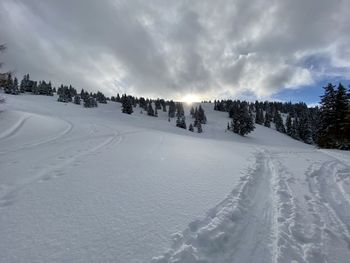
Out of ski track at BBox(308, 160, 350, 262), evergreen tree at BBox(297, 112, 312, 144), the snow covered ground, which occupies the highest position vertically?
evergreen tree at BBox(297, 112, 312, 144)

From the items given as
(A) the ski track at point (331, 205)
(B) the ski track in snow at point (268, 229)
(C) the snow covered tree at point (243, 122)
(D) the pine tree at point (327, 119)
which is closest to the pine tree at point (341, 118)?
(D) the pine tree at point (327, 119)

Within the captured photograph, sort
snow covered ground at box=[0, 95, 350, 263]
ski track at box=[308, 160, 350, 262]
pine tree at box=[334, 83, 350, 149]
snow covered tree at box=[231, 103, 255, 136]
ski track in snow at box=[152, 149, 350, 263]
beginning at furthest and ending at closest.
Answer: snow covered tree at box=[231, 103, 255, 136] → pine tree at box=[334, 83, 350, 149] → ski track at box=[308, 160, 350, 262] → ski track in snow at box=[152, 149, 350, 263] → snow covered ground at box=[0, 95, 350, 263]

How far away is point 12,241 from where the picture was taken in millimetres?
3660

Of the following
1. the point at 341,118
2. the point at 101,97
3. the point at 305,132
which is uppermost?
the point at 101,97

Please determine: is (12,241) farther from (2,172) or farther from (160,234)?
(2,172)

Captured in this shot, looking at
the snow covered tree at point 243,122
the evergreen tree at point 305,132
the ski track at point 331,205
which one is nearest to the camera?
the ski track at point 331,205

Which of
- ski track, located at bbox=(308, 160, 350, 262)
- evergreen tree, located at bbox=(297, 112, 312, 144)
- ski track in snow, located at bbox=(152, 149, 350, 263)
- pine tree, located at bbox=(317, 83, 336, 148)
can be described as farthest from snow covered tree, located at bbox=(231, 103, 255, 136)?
ski track in snow, located at bbox=(152, 149, 350, 263)

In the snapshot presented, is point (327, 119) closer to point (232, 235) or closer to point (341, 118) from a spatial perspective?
point (341, 118)

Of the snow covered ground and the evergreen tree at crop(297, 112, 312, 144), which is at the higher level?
the evergreen tree at crop(297, 112, 312, 144)

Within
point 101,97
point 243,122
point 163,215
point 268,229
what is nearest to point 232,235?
point 268,229

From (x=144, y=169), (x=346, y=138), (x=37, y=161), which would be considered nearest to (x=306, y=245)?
(x=144, y=169)

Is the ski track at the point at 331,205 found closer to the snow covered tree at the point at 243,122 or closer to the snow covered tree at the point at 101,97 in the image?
the snow covered tree at the point at 243,122

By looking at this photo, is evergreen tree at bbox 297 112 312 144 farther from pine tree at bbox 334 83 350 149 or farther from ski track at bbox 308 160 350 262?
ski track at bbox 308 160 350 262

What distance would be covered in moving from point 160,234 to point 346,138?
1413 inches
